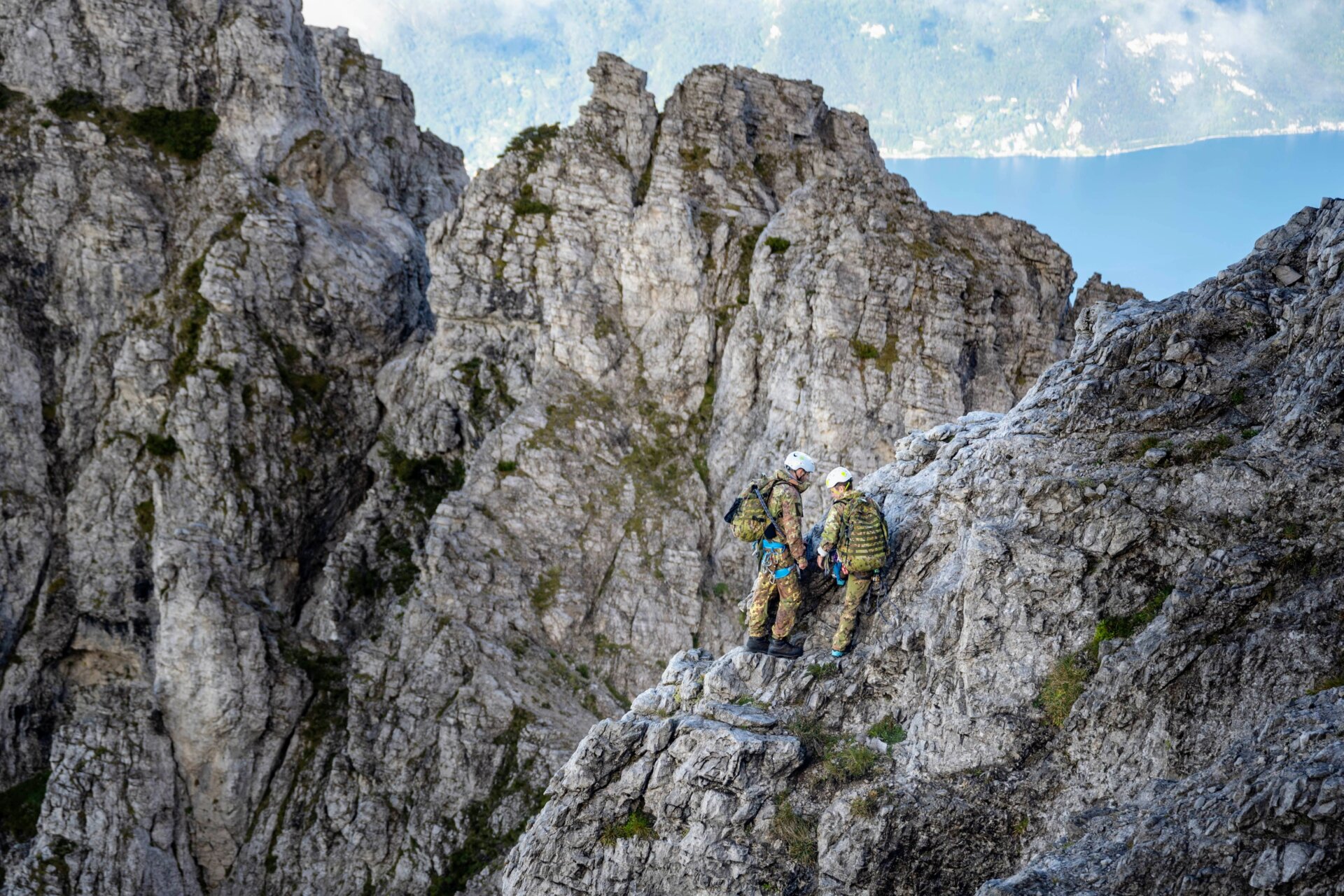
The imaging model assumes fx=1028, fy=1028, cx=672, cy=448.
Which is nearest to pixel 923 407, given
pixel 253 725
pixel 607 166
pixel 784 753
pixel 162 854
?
pixel 607 166

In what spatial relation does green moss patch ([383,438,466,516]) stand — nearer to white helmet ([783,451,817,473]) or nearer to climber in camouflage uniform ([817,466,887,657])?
white helmet ([783,451,817,473])

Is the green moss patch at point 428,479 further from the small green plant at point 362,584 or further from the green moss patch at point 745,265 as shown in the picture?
the green moss patch at point 745,265

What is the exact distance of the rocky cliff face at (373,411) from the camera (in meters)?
41.1

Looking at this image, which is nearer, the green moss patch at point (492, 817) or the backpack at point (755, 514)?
the backpack at point (755, 514)

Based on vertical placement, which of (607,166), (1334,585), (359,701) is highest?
(607,166)

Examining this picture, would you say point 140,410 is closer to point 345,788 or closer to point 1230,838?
point 345,788

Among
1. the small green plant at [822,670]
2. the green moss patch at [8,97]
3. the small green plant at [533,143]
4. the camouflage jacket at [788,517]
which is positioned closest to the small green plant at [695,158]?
the small green plant at [533,143]

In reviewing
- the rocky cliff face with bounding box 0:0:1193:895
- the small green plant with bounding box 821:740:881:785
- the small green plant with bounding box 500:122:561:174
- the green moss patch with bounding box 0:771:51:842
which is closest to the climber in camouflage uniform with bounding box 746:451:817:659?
the small green plant with bounding box 821:740:881:785

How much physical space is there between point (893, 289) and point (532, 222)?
1741 centimetres

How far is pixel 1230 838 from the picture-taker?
12.0 metres

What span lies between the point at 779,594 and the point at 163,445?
125 ft

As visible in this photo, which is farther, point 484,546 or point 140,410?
point 140,410

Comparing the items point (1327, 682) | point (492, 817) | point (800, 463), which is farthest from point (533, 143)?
point (1327, 682)

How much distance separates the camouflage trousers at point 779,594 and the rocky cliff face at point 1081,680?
2.10 ft
